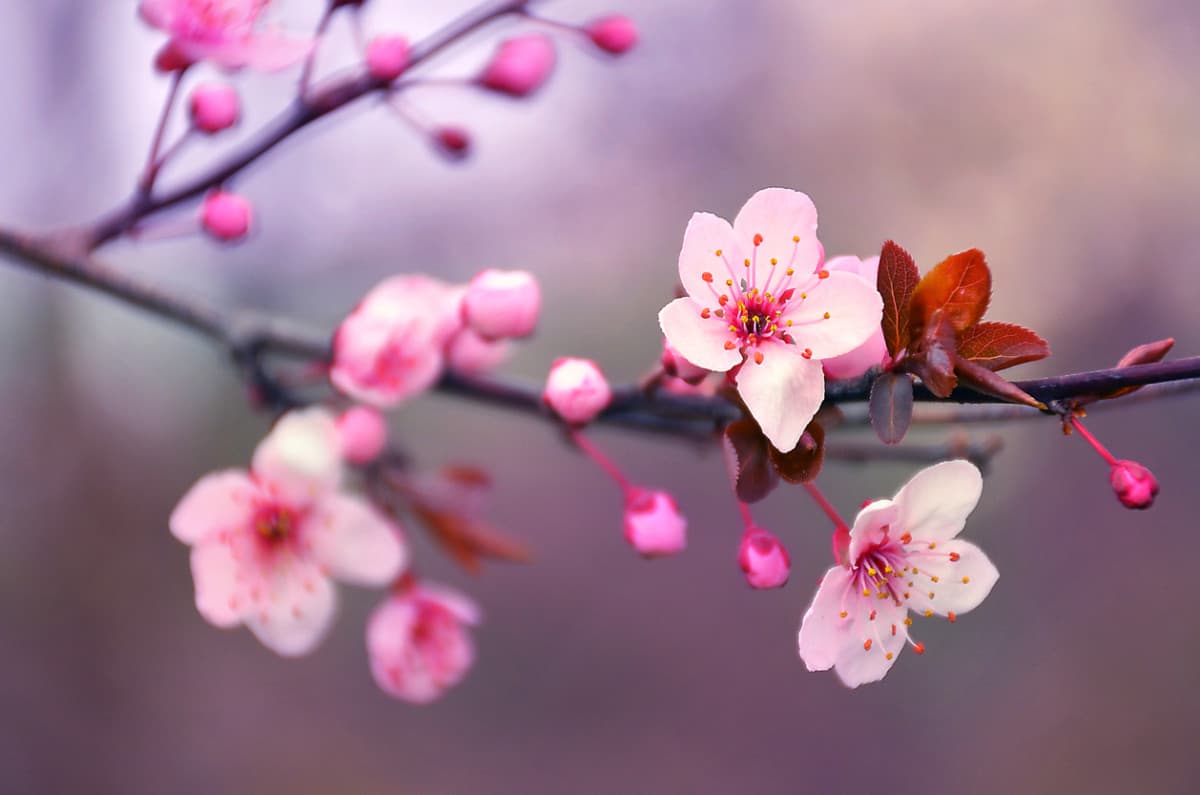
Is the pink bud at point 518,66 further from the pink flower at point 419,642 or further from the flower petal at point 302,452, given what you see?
the pink flower at point 419,642

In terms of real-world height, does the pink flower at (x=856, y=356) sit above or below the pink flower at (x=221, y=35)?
above

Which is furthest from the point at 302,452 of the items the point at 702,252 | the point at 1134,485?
the point at 1134,485

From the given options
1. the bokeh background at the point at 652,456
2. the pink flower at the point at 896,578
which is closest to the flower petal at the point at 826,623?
the pink flower at the point at 896,578

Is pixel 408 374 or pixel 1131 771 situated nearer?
pixel 408 374

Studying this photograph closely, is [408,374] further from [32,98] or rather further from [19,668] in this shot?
[19,668]

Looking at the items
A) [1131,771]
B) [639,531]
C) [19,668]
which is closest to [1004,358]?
[639,531]

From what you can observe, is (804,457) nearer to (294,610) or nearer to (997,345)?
(997,345)
